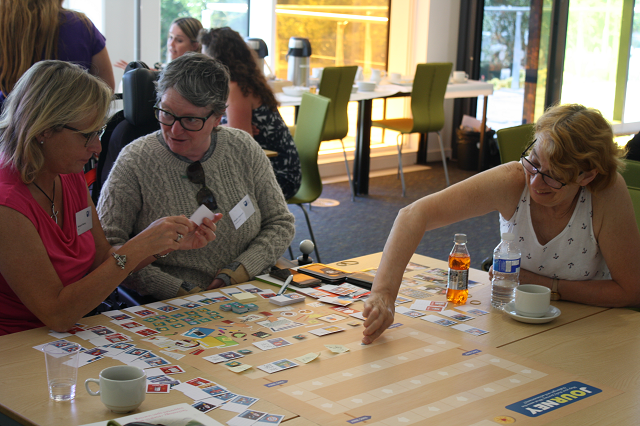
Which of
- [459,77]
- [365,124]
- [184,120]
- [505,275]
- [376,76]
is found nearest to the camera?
[505,275]

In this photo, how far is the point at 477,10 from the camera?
7.43m

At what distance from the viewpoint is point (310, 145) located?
4062 mm

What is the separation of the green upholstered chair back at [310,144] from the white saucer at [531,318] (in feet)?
7.33

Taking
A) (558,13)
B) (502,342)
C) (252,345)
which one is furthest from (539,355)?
(558,13)

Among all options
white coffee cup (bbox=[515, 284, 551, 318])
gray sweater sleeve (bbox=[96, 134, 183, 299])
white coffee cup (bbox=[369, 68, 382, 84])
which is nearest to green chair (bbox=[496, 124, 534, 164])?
white coffee cup (bbox=[515, 284, 551, 318])

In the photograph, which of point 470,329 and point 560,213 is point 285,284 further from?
point 560,213

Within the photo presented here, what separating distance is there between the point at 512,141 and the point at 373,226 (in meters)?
2.45

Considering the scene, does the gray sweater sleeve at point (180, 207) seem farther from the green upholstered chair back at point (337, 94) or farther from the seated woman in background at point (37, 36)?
the green upholstered chair back at point (337, 94)

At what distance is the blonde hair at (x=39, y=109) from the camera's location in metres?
1.67

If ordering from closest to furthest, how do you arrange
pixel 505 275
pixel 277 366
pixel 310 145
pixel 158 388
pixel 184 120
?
pixel 158 388, pixel 277 366, pixel 505 275, pixel 184 120, pixel 310 145

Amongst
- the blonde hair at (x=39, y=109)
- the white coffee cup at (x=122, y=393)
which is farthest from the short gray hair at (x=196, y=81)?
the white coffee cup at (x=122, y=393)

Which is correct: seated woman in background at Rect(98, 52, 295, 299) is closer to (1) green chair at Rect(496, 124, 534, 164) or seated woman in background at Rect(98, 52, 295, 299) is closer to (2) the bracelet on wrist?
(2) the bracelet on wrist

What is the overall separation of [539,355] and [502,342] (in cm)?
10

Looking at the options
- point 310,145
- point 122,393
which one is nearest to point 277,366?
point 122,393
